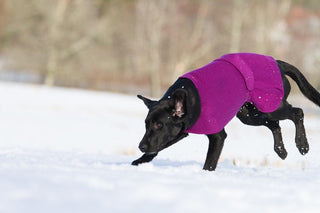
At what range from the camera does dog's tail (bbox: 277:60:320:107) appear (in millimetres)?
5215

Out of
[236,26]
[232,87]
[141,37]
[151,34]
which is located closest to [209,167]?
[232,87]

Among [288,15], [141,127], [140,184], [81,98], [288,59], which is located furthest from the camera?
[288,15]

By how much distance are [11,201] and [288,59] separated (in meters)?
32.4

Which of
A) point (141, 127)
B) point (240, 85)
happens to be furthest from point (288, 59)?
point (240, 85)

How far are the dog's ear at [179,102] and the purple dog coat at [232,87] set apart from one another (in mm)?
159

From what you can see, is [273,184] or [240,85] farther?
[240,85]

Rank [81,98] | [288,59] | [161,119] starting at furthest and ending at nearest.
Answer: [288,59] → [81,98] → [161,119]

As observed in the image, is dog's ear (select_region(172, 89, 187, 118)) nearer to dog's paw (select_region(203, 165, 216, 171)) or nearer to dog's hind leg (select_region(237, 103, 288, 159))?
dog's paw (select_region(203, 165, 216, 171))

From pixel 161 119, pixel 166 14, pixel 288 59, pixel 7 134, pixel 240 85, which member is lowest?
pixel 7 134

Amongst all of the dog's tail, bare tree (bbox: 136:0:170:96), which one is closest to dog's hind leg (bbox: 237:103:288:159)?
the dog's tail

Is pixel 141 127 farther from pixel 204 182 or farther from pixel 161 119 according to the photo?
pixel 204 182

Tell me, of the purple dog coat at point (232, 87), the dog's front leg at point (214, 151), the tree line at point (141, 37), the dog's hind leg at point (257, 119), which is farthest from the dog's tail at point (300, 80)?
the tree line at point (141, 37)

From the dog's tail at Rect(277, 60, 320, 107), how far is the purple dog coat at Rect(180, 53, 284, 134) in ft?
0.73

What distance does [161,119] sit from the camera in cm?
439
